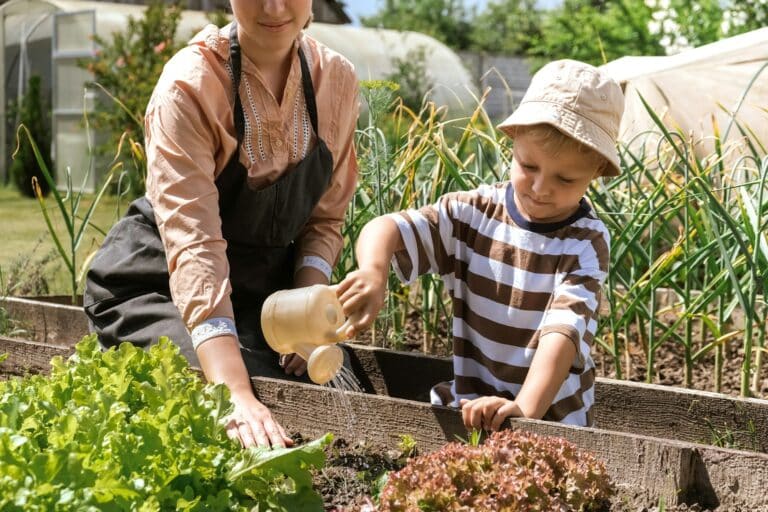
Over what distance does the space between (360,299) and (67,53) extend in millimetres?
10384

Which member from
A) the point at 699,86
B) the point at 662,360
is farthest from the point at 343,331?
the point at 699,86

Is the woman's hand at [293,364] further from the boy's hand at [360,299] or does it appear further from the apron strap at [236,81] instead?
the boy's hand at [360,299]

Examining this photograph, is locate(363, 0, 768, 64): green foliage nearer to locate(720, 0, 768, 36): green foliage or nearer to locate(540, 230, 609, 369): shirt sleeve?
locate(720, 0, 768, 36): green foliage

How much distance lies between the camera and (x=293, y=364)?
9.15ft

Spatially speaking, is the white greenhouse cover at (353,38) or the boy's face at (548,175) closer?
the boy's face at (548,175)

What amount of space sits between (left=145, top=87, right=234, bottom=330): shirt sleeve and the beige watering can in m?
0.33

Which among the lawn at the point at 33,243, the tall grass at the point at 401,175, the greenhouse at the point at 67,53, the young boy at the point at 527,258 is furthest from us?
the greenhouse at the point at 67,53

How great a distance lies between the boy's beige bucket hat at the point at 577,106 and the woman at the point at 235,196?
2.19ft

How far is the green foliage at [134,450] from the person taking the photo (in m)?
1.37

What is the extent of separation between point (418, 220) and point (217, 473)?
0.90 meters

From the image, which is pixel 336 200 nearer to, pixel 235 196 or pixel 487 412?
pixel 235 196

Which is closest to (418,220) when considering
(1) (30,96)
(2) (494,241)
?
(2) (494,241)

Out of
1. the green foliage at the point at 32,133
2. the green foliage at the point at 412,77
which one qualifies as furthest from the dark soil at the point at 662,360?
the green foliage at the point at 412,77

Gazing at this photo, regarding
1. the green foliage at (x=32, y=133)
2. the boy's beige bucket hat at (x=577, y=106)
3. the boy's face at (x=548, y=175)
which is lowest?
the green foliage at (x=32, y=133)
